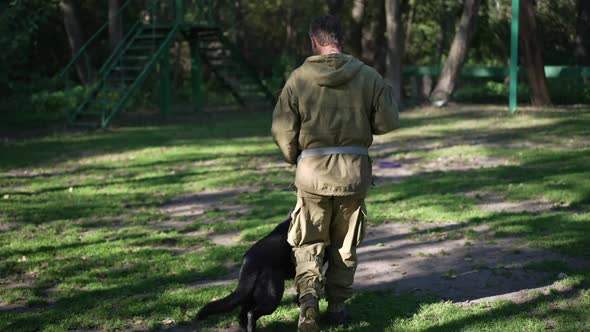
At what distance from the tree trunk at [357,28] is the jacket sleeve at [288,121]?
19378mm

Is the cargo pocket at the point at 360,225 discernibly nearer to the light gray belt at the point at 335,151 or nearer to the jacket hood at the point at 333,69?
the light gray belt at the point at 335,151

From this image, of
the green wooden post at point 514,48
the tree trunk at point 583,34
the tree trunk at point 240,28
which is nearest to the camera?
the green wooden post at point 514,48

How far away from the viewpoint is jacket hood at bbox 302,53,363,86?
4746 millimetres

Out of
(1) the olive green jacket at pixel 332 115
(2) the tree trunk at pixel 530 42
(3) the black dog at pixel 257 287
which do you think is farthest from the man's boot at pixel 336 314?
(2) the tree trunk at pixel 530 42

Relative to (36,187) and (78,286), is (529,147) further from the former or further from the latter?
(78,286)

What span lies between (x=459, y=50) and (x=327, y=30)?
17.0 metres

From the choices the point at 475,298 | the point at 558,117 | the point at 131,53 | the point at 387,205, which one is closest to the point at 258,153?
the point at 387,205

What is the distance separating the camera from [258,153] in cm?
1384

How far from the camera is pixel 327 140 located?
4816 millimetres

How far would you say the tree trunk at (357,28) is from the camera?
23.8 meters

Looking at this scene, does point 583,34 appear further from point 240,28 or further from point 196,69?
point 240,28

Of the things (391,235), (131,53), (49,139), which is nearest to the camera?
(391,235)

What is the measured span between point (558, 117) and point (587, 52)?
23.7 feet

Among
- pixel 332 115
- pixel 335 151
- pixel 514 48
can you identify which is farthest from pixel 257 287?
pixel 514 48
